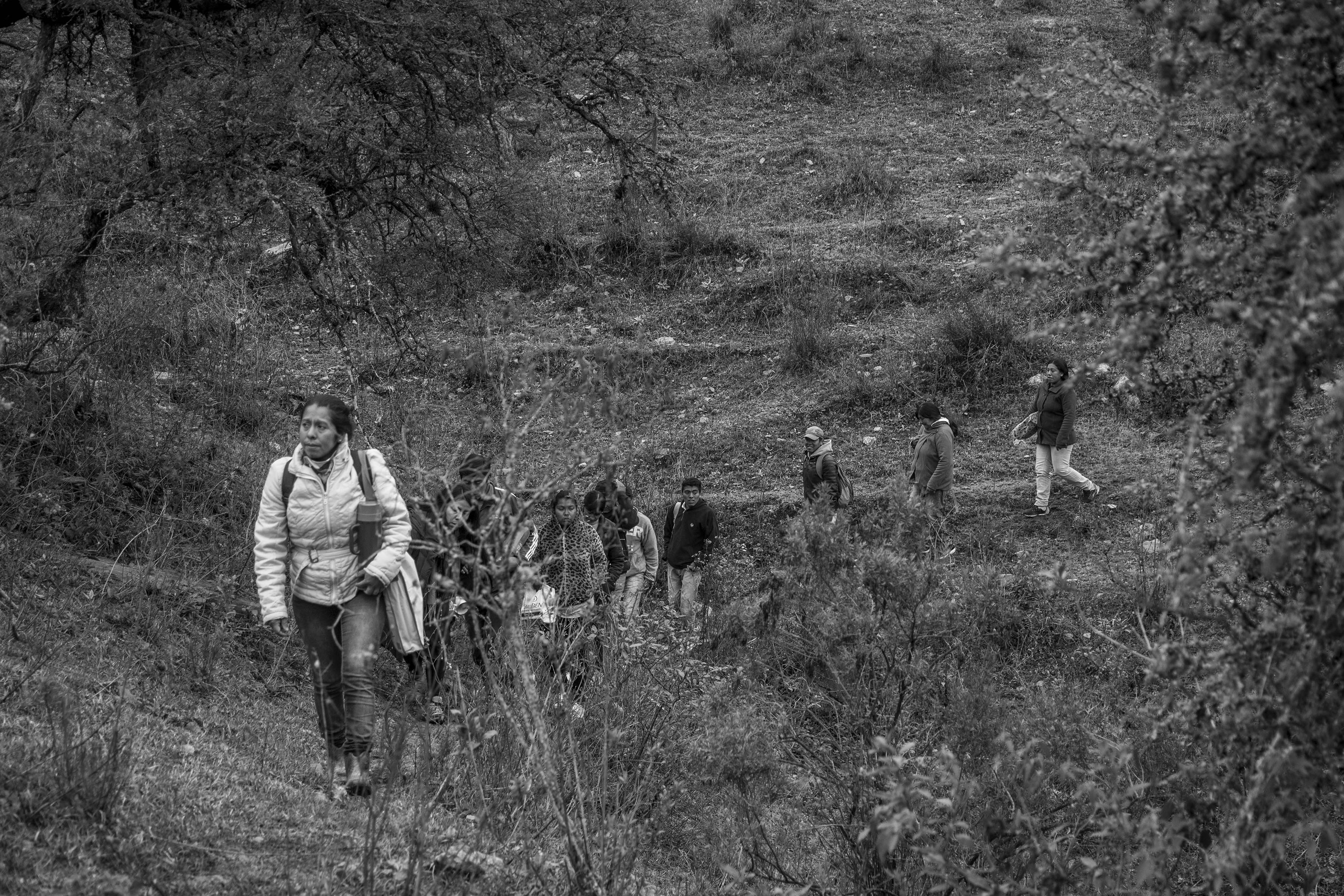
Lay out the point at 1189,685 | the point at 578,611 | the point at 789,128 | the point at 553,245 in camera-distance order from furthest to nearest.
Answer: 1. the point at 789,128
2. the point at 553,245
3. the point at 578,611
4. the point at 1189,685

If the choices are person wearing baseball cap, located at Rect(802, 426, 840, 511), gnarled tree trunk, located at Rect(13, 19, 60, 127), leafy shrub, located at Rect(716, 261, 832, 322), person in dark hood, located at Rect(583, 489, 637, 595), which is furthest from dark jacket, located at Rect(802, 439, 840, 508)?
gnarled tree trunk, located at Rect(13, 19, 60, 127)

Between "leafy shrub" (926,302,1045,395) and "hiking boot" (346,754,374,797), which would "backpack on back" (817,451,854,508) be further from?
"hiking boot" (346,754,374,797)

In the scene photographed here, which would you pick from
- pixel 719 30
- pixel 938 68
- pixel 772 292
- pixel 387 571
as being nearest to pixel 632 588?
pixel 387 571

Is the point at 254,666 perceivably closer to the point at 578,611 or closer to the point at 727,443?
the point at 578,611

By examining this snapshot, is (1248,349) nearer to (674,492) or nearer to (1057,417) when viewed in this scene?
(1057,417)

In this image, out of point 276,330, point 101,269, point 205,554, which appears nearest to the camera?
point 205,554

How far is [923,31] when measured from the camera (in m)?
20.0

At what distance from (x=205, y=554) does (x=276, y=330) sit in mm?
6058

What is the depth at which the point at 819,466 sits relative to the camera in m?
9.96

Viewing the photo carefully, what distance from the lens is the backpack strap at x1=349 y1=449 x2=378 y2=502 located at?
15.6ft

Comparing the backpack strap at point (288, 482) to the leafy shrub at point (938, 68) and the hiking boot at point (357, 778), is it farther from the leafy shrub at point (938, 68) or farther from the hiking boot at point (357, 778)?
the leafy shrub at point (938, 68)

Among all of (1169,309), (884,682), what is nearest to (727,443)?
(884,682)

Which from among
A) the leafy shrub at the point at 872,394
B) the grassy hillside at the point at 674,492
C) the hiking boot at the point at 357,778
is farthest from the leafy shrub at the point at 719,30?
the hiking boot at the point at 357,778

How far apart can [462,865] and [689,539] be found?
5779 millimetres
